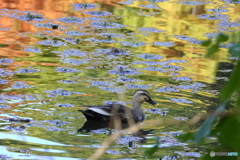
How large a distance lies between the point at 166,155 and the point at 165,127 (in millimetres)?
1176

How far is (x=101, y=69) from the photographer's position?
373 inches

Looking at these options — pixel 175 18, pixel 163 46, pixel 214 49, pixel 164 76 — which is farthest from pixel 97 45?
pixel 214 49

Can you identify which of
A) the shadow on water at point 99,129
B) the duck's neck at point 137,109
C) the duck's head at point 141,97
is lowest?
the shadow on water at point 99,129

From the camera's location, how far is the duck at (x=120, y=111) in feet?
23.0

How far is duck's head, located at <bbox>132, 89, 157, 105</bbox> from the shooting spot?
7746 mm

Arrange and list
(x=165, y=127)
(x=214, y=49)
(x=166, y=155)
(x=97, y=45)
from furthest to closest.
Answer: (x=97, y=45), (x=165, y=127), (x=166, y=155), (x=214, y=49)

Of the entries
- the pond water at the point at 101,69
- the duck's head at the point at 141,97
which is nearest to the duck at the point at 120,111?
the duck's head at the point at 141,97

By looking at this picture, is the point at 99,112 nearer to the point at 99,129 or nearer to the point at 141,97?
the point at 99,129

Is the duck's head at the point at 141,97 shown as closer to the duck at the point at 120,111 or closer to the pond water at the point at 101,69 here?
the duck at the point at 120,111

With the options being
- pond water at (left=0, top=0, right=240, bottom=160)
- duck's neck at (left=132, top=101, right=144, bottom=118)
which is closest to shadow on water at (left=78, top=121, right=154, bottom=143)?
pond water at (left=0, top=0, right=240, bottom=160)

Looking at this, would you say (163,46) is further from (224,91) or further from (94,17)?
(224,91)

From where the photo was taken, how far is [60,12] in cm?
1397

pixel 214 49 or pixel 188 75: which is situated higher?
pixel 214 49

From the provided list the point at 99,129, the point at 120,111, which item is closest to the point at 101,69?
the point at 120,111
